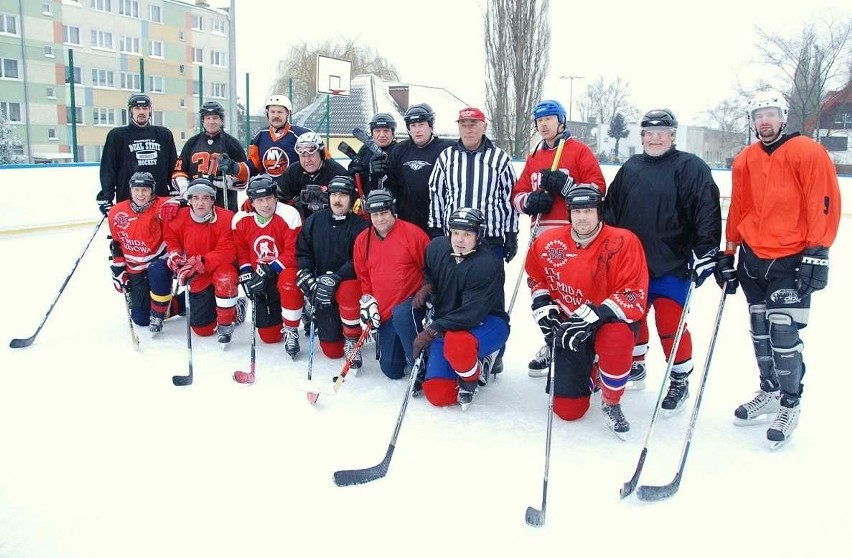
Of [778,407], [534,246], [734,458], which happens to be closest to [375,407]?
[534,246]

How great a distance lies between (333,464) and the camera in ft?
7.95

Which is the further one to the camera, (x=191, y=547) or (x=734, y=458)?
(x=734, y=458)

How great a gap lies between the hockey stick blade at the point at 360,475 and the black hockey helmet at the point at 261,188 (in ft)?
5.98

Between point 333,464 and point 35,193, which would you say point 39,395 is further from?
point 35,193

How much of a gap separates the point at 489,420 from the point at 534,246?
0.73m

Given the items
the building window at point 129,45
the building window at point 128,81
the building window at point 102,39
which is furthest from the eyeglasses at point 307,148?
the building window at point 129,45

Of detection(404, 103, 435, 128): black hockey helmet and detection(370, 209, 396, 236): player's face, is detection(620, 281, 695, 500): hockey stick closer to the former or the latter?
detection(370, 209, 396, 236): player's face

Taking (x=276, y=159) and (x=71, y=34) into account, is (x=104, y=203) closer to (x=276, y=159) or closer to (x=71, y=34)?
(x=276, y=159)

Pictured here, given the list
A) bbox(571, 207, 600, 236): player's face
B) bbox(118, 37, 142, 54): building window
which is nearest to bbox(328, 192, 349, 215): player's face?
bbox(571, 207, 600, 236): player's face

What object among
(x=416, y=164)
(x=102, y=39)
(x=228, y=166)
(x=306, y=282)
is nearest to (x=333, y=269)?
(x=306, y=282)

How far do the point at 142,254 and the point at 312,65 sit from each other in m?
25.0

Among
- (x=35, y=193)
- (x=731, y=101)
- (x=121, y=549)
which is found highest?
(x=731, y=101)

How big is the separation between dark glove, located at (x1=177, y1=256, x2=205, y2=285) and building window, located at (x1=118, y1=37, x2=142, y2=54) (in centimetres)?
2235

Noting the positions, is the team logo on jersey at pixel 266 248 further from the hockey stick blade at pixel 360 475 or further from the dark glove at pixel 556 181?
the hockey stick blade at pixel 360 475
